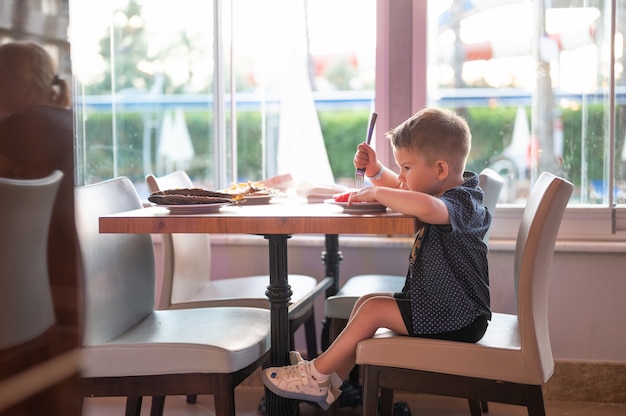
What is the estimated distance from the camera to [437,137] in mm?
1786

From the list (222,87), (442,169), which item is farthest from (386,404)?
(222,87)

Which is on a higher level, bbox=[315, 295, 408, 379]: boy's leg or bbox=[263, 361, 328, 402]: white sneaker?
bbox=[315, 295, 408, 379]: boy's leg

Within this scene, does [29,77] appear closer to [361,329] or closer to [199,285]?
[361,329]

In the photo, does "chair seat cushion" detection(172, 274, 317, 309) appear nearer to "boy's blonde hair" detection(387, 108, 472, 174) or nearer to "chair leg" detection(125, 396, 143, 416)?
"chair leg" detection(125, 396, 143, 416)

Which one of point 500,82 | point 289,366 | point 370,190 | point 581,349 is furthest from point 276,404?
point 500,82

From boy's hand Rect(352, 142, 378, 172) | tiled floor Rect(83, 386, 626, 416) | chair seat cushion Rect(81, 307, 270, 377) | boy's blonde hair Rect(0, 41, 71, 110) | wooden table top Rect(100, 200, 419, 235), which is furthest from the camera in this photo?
tiled floor Rect(83, 386, 626, 416)

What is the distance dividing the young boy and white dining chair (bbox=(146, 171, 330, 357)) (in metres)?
0.37

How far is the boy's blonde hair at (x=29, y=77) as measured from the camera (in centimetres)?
28

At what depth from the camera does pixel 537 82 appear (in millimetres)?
2883

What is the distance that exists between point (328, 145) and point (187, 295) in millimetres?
980

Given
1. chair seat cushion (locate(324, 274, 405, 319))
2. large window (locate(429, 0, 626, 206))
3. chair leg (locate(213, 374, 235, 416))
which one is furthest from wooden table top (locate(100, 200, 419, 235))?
large window (locate(429, 0, 626, 206))

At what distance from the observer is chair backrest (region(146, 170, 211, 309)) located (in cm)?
235

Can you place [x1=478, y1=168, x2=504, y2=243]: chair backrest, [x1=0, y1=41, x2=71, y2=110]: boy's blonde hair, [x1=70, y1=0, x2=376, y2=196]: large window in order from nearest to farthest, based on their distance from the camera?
[x1=0, y1=41, x2=71, y2=110]: boy's blonde hair, [x1=478, y1=168, x2=504, y2=243]: chair backrest, [x1=70, y1=0, x2=376, y2=196]: large window

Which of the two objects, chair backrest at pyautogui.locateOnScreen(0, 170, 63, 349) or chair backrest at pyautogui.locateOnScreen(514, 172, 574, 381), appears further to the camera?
chair backrest at pyautogui.locateOnScreen(514, 172, 574, 381)
